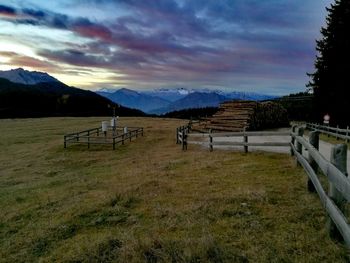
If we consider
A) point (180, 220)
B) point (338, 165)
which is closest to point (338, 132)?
point (180, 220)

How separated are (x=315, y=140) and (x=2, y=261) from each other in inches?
283

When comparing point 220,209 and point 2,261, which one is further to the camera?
point 220,209

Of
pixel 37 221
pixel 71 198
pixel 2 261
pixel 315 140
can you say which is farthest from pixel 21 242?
pixel 315 140


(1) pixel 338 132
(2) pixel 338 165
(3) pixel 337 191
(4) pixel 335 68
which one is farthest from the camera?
(4) pixel 335 68

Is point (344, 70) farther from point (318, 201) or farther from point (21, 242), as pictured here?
point (21, 242)

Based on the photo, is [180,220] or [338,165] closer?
[338,165]

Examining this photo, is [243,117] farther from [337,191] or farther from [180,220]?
[337,191]

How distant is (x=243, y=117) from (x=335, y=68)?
10474 millimetres

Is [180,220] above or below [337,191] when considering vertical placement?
below

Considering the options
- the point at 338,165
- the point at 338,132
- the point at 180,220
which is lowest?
the point at 180,220

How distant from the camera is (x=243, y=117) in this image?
35688mm

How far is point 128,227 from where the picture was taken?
291 inches

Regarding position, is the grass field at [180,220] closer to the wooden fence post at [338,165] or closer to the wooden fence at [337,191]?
the wooden fence post at [338,165]

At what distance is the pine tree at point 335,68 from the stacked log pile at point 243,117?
16.8 feet
